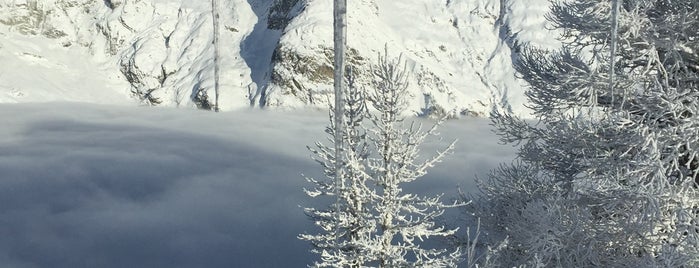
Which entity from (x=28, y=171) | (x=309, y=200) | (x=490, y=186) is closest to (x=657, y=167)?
(x=490, y=186)

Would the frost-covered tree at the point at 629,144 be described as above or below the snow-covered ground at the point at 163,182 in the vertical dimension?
above

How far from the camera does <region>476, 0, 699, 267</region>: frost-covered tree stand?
7.18 meters

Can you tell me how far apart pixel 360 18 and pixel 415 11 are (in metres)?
8.23

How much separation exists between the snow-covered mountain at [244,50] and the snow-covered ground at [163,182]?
2047 millimetres

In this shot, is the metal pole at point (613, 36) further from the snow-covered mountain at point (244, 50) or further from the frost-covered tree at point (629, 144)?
the snow-covered mountain at point (244, 50)

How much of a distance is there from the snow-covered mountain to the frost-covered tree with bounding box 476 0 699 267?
2890 cm

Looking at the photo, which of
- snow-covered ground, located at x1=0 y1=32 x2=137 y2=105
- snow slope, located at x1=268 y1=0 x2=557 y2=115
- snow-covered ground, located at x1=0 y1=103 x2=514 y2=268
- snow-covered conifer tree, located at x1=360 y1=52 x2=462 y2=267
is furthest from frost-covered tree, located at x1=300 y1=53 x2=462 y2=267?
snow-covered ground, located at x1=0 y1=32 x2=137 y2=105

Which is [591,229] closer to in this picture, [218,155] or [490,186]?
[490,186]

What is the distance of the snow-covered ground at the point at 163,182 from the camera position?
26.6 meters

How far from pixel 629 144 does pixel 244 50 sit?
39607 mm

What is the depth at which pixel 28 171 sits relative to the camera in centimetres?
3331

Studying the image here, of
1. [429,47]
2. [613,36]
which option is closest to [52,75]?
[429,47]

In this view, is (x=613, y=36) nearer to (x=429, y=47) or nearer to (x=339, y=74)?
(x=339, y=74)

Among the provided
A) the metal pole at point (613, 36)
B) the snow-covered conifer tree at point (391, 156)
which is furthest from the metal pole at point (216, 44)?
the metal pole at point (613, 36)
